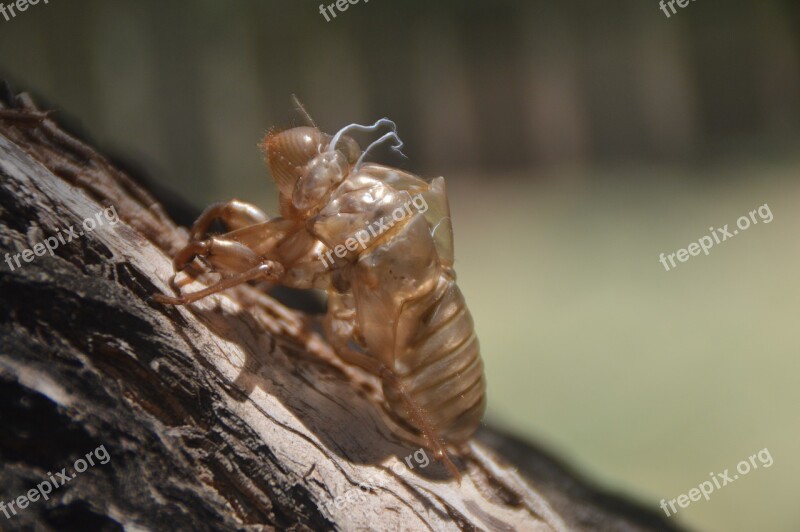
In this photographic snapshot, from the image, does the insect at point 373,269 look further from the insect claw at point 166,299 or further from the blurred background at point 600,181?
the blurred background at point 600,181

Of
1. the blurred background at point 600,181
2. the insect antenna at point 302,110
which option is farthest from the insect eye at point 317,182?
the blurred background at point 600,181

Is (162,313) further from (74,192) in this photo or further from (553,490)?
(553,490)

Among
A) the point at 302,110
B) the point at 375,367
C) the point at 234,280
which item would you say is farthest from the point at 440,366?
the point at 302,110

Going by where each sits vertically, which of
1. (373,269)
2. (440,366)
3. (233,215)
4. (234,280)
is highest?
(233,215)

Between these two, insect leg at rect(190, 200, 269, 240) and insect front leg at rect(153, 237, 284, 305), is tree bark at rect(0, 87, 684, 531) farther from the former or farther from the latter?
insect leg at rect(190, 200, 269, 240)

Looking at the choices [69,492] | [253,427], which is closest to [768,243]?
[253,427]

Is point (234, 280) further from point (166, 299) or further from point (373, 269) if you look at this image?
point (373, 269)
